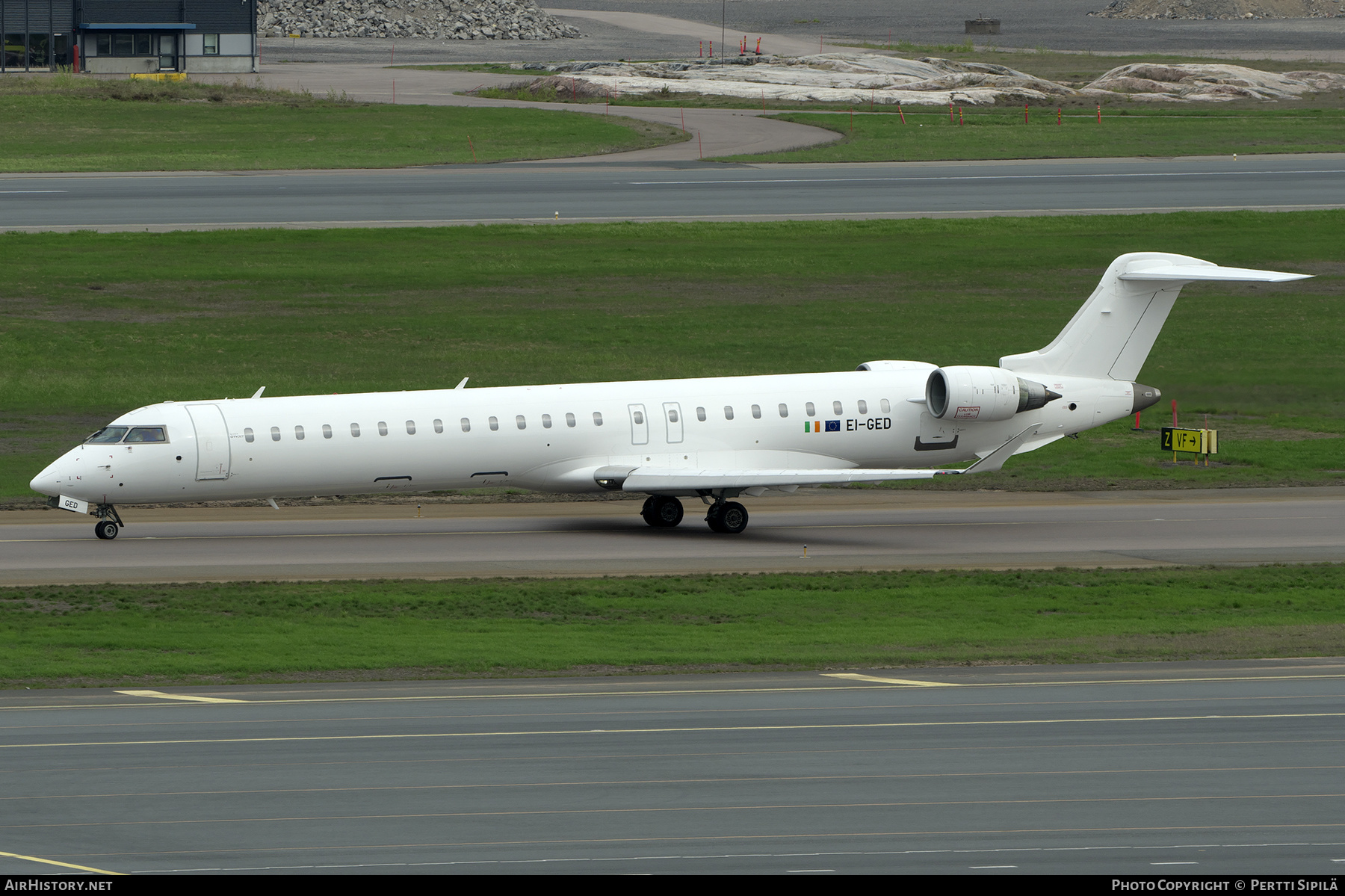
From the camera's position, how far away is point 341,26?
14438 cm

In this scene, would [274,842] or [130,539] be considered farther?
[130,539]

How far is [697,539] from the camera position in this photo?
37188mm

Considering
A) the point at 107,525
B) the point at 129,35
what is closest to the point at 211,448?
the point at 107,525

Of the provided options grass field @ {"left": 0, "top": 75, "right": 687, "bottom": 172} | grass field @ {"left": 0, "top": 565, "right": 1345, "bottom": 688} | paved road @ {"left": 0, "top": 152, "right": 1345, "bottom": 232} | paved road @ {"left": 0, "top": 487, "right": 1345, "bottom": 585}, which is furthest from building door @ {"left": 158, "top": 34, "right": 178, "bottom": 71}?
grass field @ {"left": 0, "top": 565, "right": 1345, "bottom": 688}

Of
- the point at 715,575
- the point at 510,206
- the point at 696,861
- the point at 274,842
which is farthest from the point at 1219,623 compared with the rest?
the point at 510,206

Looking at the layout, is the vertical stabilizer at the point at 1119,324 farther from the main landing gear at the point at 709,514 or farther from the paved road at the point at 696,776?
the paved road at the point at 696,776

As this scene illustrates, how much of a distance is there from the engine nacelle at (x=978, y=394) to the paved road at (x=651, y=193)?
1161 inches

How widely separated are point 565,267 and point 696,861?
154 feet

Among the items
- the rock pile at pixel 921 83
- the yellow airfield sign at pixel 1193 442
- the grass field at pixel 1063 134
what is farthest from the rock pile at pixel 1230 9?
the yellow airfield sign at pixel 1193 442

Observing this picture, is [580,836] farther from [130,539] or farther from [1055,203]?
[1055,203]

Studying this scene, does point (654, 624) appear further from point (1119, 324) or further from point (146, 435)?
point (1119, 324)

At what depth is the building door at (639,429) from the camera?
37531 mm

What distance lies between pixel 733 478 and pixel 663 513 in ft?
7.72

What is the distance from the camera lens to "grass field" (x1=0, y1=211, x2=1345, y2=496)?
48.5 m
